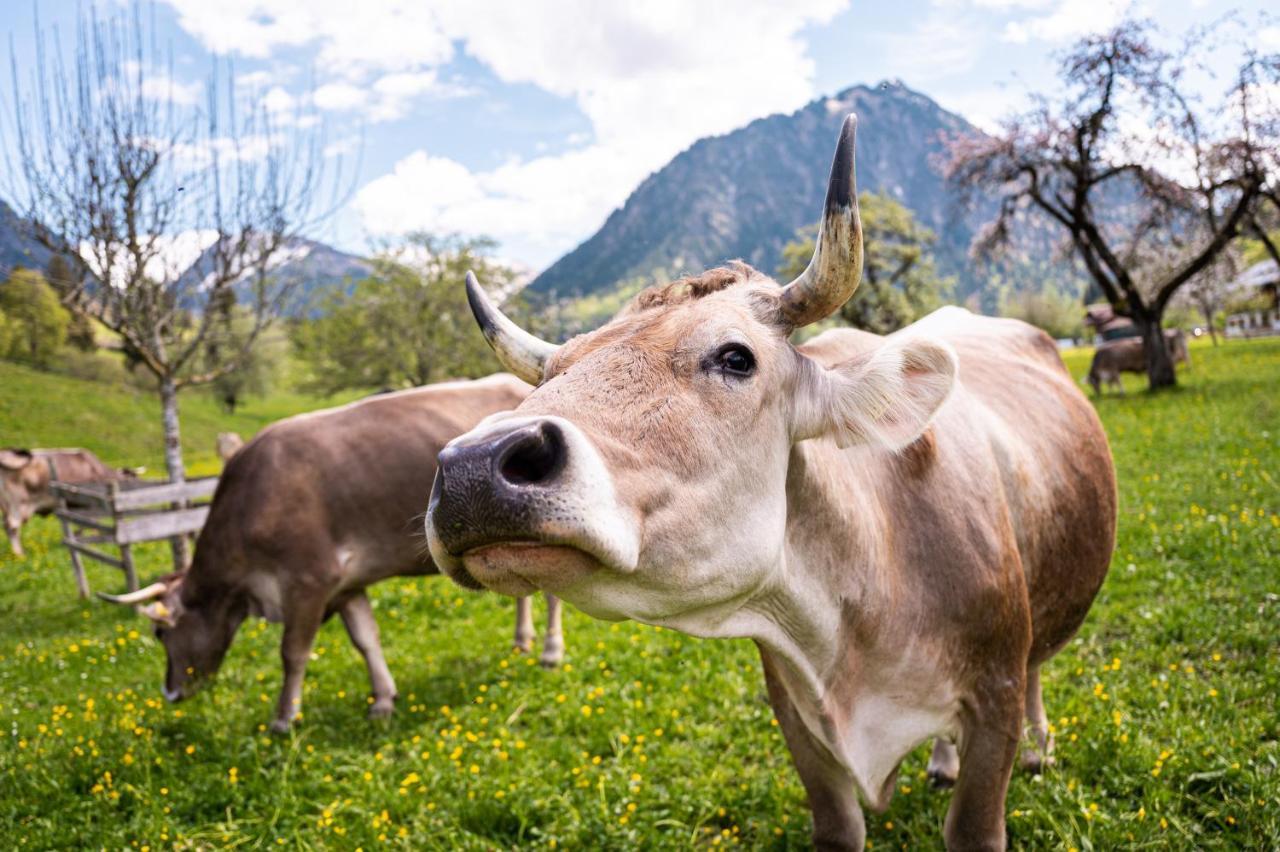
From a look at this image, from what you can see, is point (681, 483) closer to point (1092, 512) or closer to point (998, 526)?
point (998, 526)

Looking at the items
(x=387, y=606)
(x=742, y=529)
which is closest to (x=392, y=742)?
(x=387, y=606)

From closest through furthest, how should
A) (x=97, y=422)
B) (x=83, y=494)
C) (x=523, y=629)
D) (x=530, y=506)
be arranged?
(x=530, y=506), (x=523, y=629), (x=83, y=494), (x=97, y=422)

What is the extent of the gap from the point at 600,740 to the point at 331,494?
2.87 meters

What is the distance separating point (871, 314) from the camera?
47812 millimetres

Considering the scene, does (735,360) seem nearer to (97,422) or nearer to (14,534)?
(14,534)

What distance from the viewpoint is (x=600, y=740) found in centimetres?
503

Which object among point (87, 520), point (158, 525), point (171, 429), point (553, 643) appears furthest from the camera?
point (171, 429)

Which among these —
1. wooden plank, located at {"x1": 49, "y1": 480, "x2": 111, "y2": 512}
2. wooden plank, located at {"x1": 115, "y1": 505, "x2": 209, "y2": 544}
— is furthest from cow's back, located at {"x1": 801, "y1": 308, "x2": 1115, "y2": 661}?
wooden plank, located at {"x1": 49, "y1": 480, "x2": 111, "y2": 512}

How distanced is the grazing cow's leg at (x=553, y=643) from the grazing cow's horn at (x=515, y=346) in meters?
4.22

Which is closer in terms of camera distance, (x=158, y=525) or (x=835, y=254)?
(x=835, y=254)

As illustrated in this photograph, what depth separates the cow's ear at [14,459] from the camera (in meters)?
14.7

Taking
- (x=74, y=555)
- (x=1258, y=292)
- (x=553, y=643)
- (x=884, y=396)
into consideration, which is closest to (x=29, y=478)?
(x=74, y=555)

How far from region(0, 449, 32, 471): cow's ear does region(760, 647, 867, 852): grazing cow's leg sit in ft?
57.5

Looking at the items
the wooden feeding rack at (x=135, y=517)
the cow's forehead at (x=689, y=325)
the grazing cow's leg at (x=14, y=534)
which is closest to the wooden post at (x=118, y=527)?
the wooden feeding rack at (x=135, y=517)
